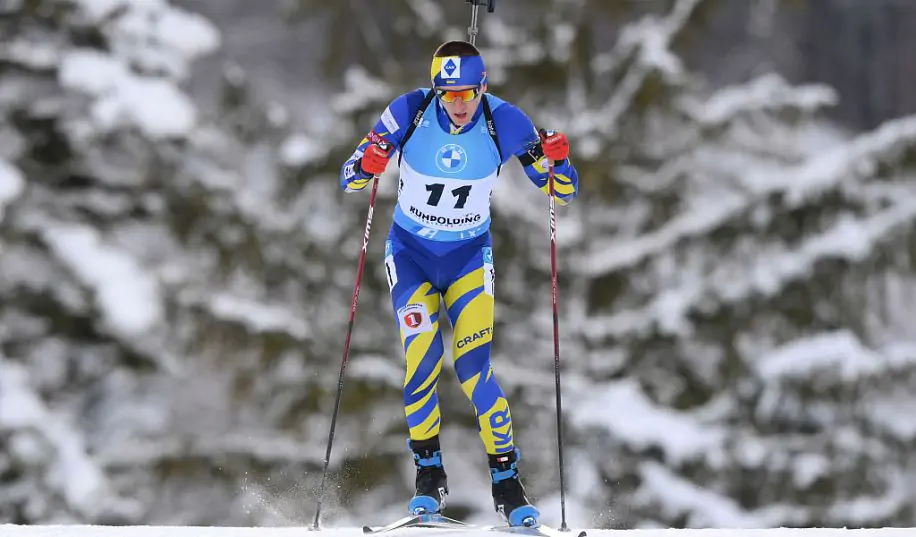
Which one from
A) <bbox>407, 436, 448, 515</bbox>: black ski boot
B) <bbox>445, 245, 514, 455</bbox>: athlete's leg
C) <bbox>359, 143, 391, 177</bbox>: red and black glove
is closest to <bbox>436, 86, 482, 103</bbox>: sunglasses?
<bbox>359, 143, 391, 177</bbox>: red and black glove

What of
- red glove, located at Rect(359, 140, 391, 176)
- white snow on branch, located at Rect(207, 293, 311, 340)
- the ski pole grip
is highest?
white snow on branch, located at Rect(207, 293, 311, 340)

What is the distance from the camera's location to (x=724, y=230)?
55.2ft

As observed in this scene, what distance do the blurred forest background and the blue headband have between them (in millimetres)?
8675

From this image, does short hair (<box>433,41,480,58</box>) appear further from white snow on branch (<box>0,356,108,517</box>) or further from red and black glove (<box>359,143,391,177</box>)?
white snow on branch (<box>0,356,108,517</box>)

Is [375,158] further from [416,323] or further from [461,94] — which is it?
[416,323]

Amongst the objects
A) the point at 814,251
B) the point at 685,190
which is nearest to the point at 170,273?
the point at 685,190

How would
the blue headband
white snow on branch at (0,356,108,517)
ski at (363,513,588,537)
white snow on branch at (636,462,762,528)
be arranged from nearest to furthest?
the blue headband < ski at (363,513,588,537) < white snow on branch at (0,356,108,517) < white snow on branch at (636,462,762,528)

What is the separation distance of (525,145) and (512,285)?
34.6 feet

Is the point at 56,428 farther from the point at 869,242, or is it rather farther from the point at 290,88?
the point at 290,88

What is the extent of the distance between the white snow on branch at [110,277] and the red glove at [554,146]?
861 cm

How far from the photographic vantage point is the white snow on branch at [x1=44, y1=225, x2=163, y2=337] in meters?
14.3

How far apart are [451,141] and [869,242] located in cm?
1110

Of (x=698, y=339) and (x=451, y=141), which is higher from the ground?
(x=698, y=339)

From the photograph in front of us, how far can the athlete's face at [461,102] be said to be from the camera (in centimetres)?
639
